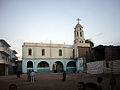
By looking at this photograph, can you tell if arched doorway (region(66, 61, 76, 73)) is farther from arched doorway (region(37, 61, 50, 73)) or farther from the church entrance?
arched doorway (region(37, 61, 50, 73))

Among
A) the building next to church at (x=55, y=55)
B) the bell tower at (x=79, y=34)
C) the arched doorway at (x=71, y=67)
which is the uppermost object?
the bell tower at (x=79, y=34)

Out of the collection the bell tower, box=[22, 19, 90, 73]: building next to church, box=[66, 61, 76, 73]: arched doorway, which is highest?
the bell tower

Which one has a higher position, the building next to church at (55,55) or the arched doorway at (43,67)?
the building next to church at (55,55)

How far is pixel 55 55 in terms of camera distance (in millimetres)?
42531

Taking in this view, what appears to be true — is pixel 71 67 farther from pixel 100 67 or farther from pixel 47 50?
pixel 100 67

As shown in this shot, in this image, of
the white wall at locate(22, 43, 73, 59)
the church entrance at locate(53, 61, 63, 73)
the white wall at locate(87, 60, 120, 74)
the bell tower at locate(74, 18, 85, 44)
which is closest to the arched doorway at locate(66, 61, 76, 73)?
the church entrance at locate(53, 61, 63, 73)

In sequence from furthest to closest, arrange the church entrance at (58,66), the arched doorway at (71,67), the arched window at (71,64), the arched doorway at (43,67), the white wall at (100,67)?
the arched window at (71,64)
the church entrance at (58,66)
the arched doorway at (71,67)
the arched doorway at (43,67)
the white wall at (100,67)

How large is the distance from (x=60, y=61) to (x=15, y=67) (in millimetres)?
19858

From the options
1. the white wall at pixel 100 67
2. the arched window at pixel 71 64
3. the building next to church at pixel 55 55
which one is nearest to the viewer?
the white wall at pixel 100 67

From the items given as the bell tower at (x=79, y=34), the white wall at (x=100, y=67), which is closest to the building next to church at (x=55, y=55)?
the bell tower at (x=79, y=34)

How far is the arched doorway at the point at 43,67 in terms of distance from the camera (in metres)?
41.5

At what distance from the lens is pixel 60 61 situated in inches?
1679

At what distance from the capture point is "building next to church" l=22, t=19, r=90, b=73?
40531mm

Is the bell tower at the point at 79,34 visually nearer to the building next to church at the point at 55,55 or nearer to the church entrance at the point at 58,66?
the building next to church at the point at 55,55
